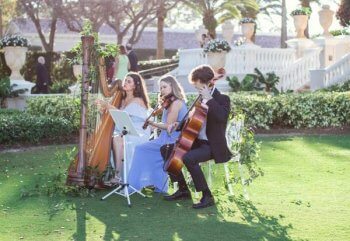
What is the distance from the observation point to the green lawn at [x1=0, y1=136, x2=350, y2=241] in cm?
642

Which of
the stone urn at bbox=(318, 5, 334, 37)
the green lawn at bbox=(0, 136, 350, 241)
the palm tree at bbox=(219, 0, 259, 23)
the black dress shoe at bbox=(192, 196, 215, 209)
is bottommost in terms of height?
the green lawn at bbox=(0, 136, 350, 241)

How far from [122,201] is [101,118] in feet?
3.89

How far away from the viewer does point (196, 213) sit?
7.27 meters

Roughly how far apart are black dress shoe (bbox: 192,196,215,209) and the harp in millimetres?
1534

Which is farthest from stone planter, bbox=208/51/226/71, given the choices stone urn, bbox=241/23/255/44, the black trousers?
the black trousers

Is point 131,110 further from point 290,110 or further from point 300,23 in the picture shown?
point 300,23

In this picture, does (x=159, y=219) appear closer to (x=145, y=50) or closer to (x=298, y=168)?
(x=298, y=168)

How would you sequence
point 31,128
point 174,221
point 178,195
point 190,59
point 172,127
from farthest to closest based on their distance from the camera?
point 190,59
point 31,128
point 178,195
point 172,127
point 174,221

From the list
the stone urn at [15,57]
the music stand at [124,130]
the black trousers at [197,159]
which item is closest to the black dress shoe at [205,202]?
the black trousers at [197,159]

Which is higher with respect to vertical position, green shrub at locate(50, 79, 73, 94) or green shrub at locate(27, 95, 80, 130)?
green shrub at locate(27, 95, 80, 130)

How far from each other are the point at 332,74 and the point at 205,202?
13.1 m

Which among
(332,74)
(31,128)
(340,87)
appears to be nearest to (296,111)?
(340,87)

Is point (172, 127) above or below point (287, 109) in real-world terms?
above

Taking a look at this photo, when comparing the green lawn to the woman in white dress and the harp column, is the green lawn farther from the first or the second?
the woman in white dress
